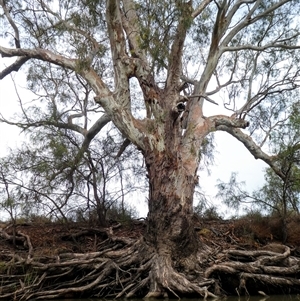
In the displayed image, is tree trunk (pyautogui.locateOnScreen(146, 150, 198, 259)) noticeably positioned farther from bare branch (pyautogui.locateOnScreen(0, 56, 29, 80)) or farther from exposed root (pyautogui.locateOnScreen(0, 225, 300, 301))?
bare branch (pyautogui.locateOnScreen(0, 56, 29, 80))

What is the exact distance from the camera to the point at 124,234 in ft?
32.7

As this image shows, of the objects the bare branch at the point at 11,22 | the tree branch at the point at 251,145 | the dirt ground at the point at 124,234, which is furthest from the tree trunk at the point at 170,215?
the bare branch at the point at 11,22

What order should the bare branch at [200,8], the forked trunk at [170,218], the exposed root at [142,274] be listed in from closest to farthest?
1. the exposed root at [142,274]
2. the forked trunk at [170,218]
3. the bare branch at [200,8]

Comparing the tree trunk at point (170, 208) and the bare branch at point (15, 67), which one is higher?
the bare branch at point (15, 67)

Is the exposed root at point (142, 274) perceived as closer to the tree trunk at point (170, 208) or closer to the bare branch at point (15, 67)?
the tree trunk at point (170, 208)

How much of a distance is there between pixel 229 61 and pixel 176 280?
720 centimetres

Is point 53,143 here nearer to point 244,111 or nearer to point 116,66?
point 116,66

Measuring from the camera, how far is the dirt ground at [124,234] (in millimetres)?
9359

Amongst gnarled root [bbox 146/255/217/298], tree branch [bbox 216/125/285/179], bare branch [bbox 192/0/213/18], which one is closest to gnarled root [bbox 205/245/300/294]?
gnarled root [bbox 146/255/217/298]

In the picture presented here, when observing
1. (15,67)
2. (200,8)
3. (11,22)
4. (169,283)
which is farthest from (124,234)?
(11,22)

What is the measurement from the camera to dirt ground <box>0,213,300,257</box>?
9359 mm

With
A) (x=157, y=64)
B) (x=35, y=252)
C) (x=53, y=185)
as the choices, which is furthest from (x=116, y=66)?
(x=35, y=252)

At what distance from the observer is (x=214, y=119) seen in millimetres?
10039

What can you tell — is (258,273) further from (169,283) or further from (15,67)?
(15,67)
